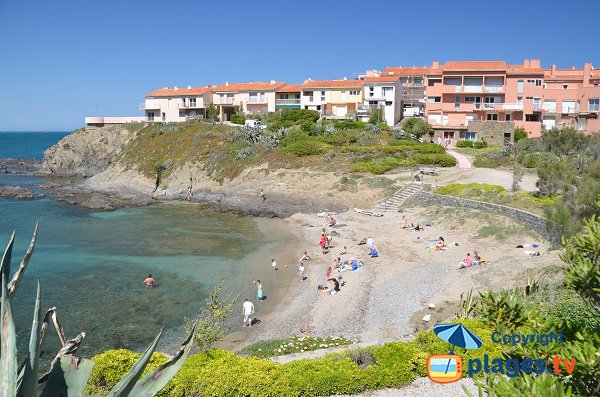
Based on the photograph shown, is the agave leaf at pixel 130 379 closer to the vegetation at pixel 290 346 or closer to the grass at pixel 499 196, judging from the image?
the vegetation at pixel 290 346

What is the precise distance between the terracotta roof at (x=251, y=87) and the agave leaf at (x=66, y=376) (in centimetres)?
7834

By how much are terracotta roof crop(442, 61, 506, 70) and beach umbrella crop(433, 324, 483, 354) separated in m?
54.7

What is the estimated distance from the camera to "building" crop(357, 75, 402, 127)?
2758 inches

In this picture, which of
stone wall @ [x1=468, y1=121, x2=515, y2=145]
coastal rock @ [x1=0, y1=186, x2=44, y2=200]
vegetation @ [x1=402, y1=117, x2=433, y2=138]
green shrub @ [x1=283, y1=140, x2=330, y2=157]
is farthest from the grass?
coastal rock @ [x1=0, y1=186, x2=44, y2=200]

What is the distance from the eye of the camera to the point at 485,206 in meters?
33.5

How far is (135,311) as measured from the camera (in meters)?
22.6

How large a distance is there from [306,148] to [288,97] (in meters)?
29.7

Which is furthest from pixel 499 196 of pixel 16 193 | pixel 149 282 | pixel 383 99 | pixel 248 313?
pixel 16 193

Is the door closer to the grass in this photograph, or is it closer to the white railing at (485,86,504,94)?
the white railing at (485,86,504,94)

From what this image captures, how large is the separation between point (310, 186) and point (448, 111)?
2495 cm

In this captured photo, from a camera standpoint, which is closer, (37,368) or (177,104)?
(37,368)

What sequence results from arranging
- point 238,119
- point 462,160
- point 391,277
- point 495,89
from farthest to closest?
1. point 238,119
2. point 495,89
3. point 462,160
4. point 391,277

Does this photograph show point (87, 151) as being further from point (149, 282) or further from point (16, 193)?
point (149, 282)

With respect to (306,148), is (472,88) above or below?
above
